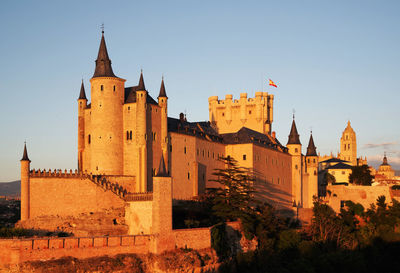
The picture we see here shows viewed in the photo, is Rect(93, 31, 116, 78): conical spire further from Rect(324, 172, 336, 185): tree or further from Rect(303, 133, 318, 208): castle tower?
Rect(324, 172, 336, 185): tree

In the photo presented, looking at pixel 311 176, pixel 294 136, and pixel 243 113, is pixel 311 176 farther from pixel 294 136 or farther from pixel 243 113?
pixel 243 113

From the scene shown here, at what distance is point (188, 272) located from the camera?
159 ft

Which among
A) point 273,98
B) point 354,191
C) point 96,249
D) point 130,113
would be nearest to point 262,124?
point 273,98

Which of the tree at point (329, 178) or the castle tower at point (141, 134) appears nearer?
the castle tower at point (141, 134)

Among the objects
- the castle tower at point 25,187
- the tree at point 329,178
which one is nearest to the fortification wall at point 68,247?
the castle tower at point 25,187

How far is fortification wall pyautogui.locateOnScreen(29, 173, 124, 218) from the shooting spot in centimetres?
5309

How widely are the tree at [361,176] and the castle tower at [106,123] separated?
5566 cm

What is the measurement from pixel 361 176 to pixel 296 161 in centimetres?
1925

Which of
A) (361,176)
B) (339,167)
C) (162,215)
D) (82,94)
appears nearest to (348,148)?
(339,167)

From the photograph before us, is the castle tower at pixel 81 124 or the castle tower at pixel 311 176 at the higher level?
the castle tower at pixel 81 124

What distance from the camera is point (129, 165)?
2350 inches

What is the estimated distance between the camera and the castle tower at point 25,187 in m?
52.2

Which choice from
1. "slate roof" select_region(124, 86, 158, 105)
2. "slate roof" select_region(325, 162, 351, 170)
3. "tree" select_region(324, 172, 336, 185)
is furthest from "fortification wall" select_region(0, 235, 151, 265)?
"slate roof" select_region(325, 162, 351, 170)

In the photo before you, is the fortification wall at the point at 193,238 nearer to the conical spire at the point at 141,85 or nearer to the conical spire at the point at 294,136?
the conical spire at the point at 141,85
